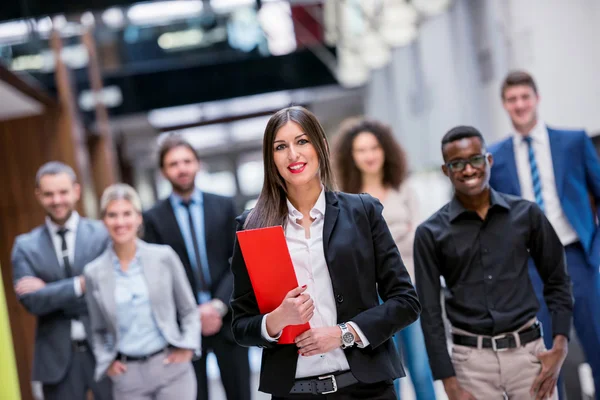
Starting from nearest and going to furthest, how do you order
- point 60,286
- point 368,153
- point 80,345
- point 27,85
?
1. point 60,286
2. point 80,345
3. point 368,153
4. point 27,85

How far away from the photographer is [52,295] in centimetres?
428

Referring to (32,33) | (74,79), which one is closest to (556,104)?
(32,33)

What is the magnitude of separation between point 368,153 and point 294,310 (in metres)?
2.60

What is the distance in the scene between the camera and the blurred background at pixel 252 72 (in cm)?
643

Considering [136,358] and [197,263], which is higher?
[197,263]

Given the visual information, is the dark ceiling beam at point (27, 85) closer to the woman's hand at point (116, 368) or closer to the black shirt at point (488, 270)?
the woman's hand at point (116, 368)

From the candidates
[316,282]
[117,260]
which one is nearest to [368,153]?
[117,260]

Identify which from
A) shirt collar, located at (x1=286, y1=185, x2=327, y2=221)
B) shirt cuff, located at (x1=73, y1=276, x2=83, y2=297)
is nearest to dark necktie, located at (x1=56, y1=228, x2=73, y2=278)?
shirt cuff, located at (x1=73, y1=276, x2=83, y2=297)

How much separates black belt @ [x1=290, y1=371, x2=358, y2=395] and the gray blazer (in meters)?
1.63

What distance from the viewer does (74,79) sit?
32.3ft

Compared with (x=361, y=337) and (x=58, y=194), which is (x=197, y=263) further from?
(x=361, y=337)

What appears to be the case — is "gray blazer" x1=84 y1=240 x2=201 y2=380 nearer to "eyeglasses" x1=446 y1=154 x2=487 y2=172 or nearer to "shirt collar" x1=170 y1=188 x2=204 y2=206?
"shirt collar" x1=170 y1=188 x2=204 y2=206

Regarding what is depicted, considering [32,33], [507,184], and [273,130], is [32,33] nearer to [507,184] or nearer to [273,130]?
[507,184]

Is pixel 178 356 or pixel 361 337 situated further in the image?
pixel 178 356
